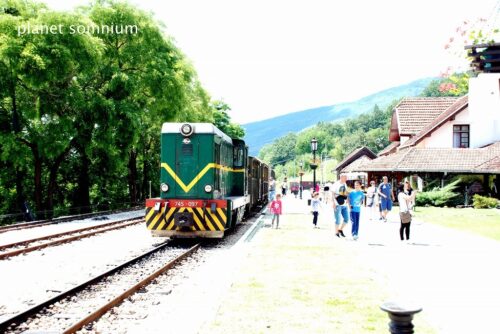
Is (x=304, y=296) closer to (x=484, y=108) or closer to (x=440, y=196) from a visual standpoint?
(x=440, y=196)

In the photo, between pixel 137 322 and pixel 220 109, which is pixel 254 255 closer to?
pixel 137 322

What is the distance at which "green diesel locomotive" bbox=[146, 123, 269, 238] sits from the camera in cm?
1577

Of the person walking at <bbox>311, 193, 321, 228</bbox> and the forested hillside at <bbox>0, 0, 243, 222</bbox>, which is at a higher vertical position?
the forested hillside at <bbox>0, 0, 243, 222</bbox>

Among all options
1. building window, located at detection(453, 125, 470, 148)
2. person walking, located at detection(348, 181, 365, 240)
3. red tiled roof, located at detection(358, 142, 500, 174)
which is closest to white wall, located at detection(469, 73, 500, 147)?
building window, located at detection(453, 125, 470, 148)

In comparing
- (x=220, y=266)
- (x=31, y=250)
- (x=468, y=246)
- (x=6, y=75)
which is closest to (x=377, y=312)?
(x=220, y=266)

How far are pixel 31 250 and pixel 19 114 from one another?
17.0 metres

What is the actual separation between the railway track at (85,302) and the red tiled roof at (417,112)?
131 ft

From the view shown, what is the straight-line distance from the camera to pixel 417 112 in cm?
4975

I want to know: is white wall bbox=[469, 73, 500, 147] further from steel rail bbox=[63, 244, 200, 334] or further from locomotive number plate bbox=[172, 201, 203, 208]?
steel rail bbox=[63, 244, 200, 334]

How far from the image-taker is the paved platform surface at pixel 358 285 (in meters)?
6.63

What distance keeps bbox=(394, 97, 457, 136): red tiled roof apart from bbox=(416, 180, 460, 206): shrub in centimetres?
1267

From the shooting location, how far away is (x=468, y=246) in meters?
14.9

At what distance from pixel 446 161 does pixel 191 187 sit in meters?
25.8

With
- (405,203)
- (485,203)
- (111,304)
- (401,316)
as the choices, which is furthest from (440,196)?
(401,316)
